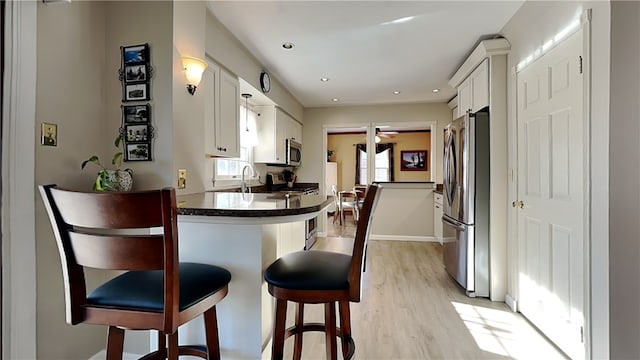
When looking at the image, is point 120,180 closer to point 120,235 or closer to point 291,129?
point 120,235

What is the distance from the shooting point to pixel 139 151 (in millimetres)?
1793

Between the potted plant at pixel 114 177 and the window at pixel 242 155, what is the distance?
1323mm

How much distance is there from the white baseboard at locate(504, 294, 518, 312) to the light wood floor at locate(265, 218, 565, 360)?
2.1 inches

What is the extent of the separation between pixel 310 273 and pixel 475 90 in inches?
108

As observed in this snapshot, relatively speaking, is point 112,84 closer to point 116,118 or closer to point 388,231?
point 116,118

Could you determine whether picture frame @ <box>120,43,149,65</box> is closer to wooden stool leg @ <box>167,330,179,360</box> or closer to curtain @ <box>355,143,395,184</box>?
wooden stool leg @ <box>167,330,179,360</box>

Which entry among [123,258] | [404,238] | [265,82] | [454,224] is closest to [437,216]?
[404,238]

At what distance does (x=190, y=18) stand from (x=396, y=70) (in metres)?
2.48

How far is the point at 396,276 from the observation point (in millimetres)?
3281

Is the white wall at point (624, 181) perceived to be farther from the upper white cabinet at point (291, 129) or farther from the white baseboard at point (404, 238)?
the white baseboard at point (404, 238)

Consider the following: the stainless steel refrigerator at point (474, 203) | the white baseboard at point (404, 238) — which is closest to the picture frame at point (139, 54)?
the stainless steel refrigerator at point (474, 203)

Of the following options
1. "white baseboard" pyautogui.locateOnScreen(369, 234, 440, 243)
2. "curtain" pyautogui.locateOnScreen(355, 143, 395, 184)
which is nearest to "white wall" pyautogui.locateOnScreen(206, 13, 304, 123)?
"white baseboard" pyautogui.locateOnScreen(369, 234, 440, 243)

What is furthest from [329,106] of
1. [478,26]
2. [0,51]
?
[0,51]

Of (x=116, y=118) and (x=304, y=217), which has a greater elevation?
(x=116, y=118)
